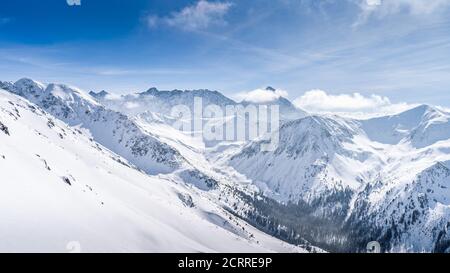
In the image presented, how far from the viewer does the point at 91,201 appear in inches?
3802

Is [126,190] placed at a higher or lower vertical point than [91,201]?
lower

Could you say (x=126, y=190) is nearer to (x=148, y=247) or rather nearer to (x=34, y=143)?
(x=34, y=143)
